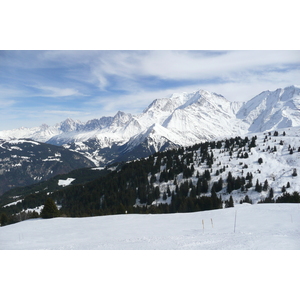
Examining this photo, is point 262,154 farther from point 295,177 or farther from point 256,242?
point 256,242

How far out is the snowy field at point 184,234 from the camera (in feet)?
41.7

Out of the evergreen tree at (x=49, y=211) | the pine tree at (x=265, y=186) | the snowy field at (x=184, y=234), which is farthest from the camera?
the pine tree at (x=265, y=186)

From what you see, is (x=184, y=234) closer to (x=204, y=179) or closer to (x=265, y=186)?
(x=265, y=186)

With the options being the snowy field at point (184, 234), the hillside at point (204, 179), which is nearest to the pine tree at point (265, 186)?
the hillside at point (204, 179)

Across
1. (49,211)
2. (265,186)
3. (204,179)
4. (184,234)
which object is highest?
(204,179)

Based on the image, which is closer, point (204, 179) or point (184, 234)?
point (184, 234)

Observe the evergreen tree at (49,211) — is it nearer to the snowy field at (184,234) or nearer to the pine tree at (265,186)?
the snowy field at (184,234)

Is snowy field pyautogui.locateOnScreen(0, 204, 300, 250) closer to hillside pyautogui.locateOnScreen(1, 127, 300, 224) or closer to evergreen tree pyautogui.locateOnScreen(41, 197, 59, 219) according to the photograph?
evergreen tree pyautogui.locateOnScreen(41, 197, 59, 219)

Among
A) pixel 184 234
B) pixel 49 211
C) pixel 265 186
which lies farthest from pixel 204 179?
pixel 184 234

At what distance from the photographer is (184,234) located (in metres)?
15.5

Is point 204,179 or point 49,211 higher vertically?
point 204,179

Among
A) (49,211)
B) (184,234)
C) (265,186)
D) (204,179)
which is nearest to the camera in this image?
(184,234)

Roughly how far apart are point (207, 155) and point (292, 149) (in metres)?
35.6

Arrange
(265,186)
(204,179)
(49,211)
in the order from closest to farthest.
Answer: (49,211) → (265,186) → (204,179)
